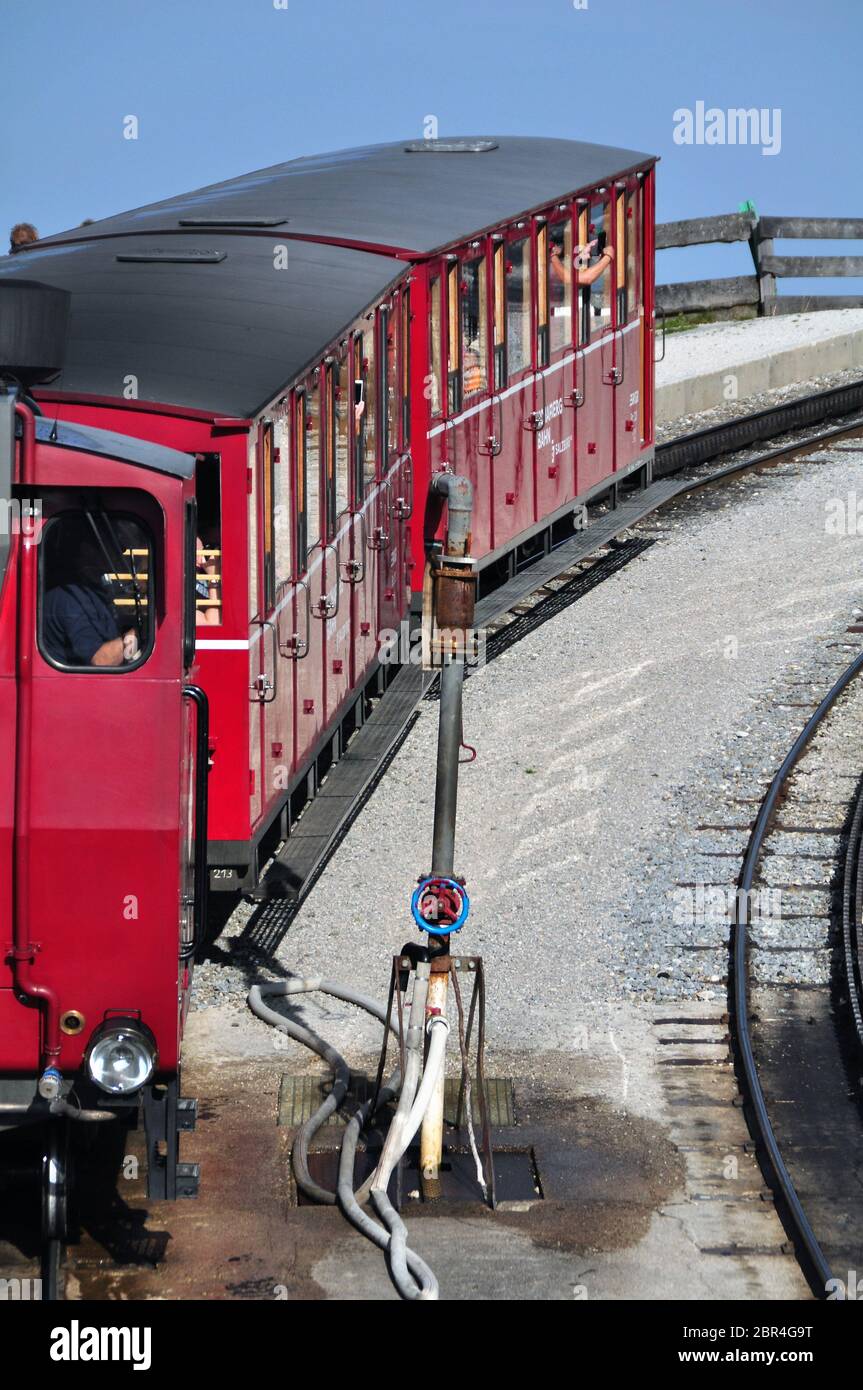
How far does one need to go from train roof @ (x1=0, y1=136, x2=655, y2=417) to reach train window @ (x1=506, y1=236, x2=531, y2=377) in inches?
13.4

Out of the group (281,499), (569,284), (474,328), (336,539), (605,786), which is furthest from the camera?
(569,284)

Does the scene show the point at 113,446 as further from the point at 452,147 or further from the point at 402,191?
the point at 452,147

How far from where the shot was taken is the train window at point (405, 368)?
12.7 metres

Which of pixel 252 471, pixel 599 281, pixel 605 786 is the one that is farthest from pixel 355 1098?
pixel 599 281

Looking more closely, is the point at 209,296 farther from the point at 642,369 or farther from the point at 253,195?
the point at 642,369

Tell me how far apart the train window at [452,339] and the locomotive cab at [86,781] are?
7353 mm

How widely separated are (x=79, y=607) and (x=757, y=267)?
27.1 meters

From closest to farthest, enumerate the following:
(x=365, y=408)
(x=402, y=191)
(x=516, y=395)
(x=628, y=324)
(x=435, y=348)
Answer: (x=365, y=408) → (x=435, y=348) → (x=402, y=191) → (x=516, y=395) → (x=628, y=324)

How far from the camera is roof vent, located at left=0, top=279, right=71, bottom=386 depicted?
666 cm

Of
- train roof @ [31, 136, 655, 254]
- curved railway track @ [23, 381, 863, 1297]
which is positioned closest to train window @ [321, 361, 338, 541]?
curved railway track @ [23, 381, 863, 1297]

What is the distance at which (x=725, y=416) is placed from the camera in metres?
23.7

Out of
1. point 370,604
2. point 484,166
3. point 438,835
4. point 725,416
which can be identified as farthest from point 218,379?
point 725,416

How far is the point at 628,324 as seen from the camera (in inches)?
699

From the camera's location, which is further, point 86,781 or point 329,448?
point 329,448
